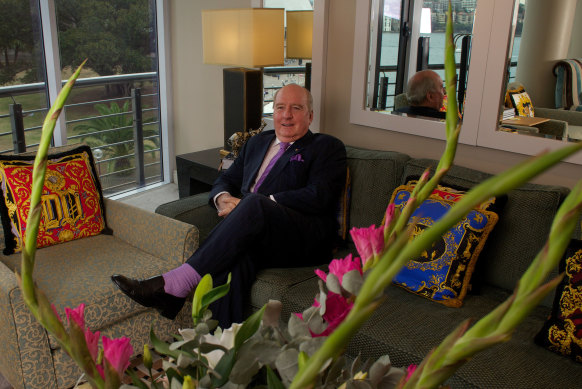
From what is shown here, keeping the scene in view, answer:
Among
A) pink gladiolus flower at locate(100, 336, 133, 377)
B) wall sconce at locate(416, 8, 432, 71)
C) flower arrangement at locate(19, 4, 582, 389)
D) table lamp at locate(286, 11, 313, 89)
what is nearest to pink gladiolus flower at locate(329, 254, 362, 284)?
flower arrangement at locate(19, 4, 582, 389)

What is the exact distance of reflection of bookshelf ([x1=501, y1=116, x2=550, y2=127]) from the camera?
224 cm

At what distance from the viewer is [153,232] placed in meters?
2.36

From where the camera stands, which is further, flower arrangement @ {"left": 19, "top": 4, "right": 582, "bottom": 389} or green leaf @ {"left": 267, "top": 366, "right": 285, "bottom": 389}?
green leaf @ {"left": 267, "top": 366, "right": 285, "bottom": 389}

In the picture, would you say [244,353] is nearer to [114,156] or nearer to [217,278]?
[217,278]

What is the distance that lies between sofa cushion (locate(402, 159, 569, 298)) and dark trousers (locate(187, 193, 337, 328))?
65cm

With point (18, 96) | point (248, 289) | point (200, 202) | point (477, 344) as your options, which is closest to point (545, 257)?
point (477, 344)

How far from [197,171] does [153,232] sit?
82cm

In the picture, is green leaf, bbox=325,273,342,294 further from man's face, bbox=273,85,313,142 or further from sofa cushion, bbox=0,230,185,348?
man's face, bbox=273,85,313,142

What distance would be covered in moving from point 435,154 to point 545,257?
93.5 inches

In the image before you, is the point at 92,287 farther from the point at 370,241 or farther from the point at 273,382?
the point at 370,241

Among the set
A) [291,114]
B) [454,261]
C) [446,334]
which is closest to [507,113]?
[454,261]

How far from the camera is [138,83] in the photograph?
13.7ft

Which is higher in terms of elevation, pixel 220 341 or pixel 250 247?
pixel 220 341

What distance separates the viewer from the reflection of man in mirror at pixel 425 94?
2527mm
